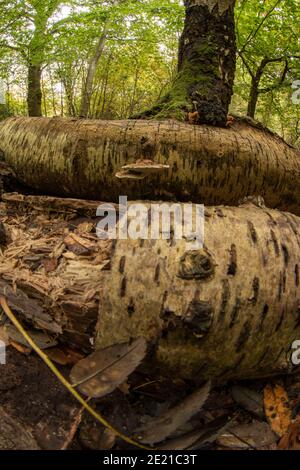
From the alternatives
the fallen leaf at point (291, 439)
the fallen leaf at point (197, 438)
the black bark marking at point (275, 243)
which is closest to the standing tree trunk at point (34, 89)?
the black bark marking at point (275, 243)

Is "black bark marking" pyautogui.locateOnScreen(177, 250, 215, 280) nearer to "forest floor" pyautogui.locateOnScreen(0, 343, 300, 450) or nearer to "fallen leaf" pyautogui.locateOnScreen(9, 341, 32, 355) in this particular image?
"forest floor" pyautogui.locateOnScreen(0, 343, 300, 450)

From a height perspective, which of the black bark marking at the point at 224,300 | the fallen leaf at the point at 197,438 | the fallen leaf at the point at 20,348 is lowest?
the fallen leaf at the point at 197,438

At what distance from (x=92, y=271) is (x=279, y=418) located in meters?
0.98

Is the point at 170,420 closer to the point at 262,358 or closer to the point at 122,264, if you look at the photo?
the point at 262,358

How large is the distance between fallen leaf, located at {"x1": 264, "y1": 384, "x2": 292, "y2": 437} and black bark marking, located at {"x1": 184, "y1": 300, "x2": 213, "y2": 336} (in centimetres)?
47

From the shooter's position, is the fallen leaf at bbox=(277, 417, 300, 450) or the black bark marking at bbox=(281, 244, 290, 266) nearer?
the fallen leaf at bbox=(277, 417, 300, 450)

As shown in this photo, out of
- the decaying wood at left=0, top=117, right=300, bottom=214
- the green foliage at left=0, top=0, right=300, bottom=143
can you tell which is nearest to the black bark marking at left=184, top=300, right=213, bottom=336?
the decaying wood at left=0, top=117, right=300, bottom=214

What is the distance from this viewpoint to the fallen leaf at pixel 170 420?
1188 millimetres

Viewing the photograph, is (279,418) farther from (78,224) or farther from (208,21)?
(208,21)

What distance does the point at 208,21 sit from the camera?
304cm

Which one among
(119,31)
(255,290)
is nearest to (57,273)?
(255,290)

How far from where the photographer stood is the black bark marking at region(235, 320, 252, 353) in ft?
4.40

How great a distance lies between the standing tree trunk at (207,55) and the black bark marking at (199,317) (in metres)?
2.05

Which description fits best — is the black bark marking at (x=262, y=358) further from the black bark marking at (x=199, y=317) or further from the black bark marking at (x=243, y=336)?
the black bark marking at (x=199, y=317)
